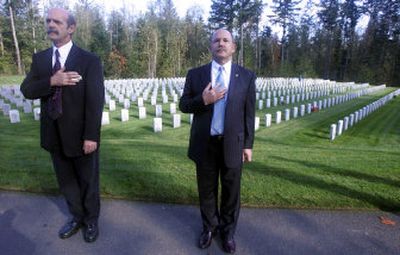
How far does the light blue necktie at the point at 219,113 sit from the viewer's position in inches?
124

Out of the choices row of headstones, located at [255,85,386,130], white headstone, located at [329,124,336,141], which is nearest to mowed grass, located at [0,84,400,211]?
white headstone, located at [329,124,336,141]

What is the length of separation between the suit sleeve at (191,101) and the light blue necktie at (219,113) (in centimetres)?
10

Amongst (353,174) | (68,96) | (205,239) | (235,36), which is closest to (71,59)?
(68,96)

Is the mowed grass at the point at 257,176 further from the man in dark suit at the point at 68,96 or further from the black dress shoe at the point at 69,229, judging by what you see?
the man in dark suit at the point at 68,96

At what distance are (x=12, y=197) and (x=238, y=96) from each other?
334 centimetres

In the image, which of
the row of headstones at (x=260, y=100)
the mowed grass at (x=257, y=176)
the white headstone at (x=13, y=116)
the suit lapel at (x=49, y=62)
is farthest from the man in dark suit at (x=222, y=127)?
the row of headstones at (x=260, y=100)

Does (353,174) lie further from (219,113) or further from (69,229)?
(69,229)

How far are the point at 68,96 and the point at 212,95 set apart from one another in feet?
4.62

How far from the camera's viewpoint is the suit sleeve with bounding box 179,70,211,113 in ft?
10.0

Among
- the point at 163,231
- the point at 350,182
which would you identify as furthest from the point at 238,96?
the point at 350,182

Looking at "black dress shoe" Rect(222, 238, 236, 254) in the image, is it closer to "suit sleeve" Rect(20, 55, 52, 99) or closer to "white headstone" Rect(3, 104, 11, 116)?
"suit sleeve" Rect(20, 55, 52, 99)

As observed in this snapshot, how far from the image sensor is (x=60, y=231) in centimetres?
350

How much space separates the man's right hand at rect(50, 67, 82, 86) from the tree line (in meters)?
41.9

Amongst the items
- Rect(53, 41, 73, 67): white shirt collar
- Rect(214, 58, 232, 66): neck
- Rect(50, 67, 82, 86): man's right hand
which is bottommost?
Rect(50, 67, 82, 86): man's right hand
